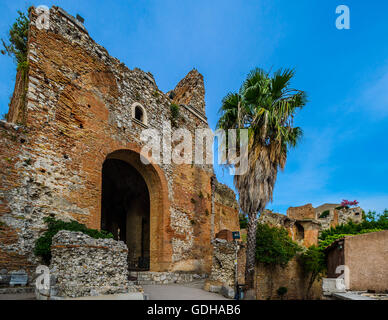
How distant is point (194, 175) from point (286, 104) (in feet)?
19.1

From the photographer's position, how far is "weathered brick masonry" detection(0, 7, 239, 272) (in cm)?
769

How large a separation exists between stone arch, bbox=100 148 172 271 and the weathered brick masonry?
0.04m

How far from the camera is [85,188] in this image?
9.32 metres

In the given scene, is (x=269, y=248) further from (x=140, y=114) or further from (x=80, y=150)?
(x=80, y=150)

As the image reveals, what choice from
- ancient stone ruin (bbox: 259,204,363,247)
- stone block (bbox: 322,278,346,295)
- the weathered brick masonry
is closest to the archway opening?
the weathered brick masonry

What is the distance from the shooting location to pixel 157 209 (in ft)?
41.9

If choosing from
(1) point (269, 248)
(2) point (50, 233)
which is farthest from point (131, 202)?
(2) point (50, 233)

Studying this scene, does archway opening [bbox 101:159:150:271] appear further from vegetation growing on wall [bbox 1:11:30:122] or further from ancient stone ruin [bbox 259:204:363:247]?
ancient stone ruin [bbox 259:204:363:247]

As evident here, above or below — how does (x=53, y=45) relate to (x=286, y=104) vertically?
above

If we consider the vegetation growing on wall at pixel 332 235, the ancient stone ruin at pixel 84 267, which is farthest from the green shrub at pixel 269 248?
the ancient stone ruin at pixel 84 267

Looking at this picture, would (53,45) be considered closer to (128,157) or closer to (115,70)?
(115,70)

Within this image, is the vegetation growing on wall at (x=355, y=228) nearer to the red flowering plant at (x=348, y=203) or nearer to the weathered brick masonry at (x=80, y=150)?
the weathered brick masonry at (x=80, y=150)

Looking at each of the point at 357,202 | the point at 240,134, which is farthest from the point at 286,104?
the point at 357,202

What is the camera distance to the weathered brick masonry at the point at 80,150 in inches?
303
